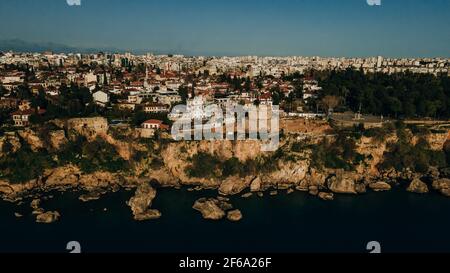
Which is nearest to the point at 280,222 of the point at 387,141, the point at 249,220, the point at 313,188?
the point at 249,220

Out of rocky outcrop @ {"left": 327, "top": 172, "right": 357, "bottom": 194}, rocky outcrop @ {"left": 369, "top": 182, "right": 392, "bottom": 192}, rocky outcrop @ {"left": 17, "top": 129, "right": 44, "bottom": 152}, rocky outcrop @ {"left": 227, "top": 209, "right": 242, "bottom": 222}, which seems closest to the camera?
rocky outcrop @ {"left": 227, "top": 209, "right": 242, "bottom": 222}

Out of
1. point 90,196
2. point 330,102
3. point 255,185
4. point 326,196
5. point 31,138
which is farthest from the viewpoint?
point 330,102

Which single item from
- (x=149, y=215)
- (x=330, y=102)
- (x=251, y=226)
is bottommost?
(x=251, y=226)

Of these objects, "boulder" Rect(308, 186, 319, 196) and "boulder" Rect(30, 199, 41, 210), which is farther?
"boulder" Rect(308, 186, 319, 196)

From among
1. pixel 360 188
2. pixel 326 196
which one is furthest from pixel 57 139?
pixel 360 188

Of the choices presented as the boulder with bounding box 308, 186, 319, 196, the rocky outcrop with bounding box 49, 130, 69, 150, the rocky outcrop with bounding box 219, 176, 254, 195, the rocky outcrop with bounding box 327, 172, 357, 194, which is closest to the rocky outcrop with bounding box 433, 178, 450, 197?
the rocky outcrop with bounding box 327, 172, 357, 194

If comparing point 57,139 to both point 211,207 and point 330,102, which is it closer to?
point 211,207

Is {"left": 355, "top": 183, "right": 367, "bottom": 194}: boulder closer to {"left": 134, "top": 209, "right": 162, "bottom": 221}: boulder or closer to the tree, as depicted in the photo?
the tree
